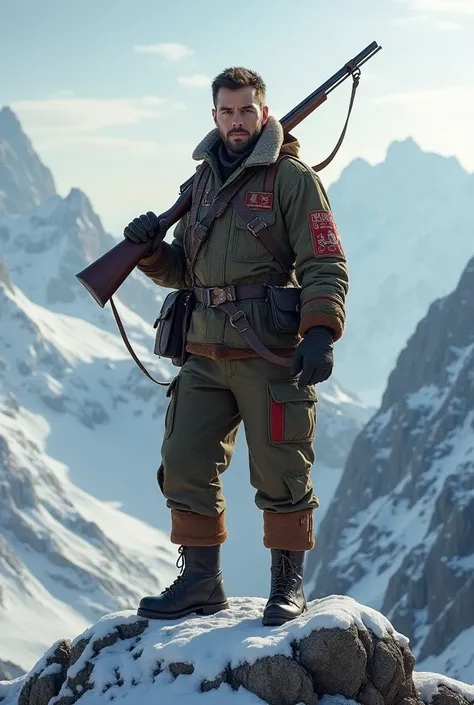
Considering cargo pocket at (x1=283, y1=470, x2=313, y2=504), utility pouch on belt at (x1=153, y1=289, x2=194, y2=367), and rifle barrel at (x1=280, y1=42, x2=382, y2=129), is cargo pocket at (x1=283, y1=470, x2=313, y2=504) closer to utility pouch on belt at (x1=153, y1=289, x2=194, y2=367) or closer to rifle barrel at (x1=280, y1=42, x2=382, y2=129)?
utility pouch on belt at (x1=153, y1=289, x2=194, y2=367)

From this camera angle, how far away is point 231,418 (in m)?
9.23

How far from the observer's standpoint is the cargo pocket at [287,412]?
8.63 meters

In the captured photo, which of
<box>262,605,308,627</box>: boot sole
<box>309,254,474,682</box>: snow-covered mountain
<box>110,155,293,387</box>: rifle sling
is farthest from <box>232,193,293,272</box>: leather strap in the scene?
<box>309,254,474,682</box>: snow-covered mountain

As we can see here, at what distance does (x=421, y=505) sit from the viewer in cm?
15825

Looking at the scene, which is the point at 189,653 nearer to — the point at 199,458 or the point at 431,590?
the point at 199,458

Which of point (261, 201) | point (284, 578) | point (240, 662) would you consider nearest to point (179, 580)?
point (284, 578)

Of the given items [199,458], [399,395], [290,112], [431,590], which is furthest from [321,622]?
[399,395]

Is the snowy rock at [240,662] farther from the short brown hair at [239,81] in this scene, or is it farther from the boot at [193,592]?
the short brown hair at [239,81]

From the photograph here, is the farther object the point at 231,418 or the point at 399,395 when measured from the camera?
the point at 399,395

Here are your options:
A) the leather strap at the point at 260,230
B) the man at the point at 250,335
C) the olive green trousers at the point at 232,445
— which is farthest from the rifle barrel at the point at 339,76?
the olive green trousers at the point at 232,445

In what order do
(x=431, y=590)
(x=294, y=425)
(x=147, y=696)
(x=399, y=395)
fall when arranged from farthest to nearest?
(x=399, y=395) < (x=431, y=590) < (x=294, y=425) < (x=147, y=696)

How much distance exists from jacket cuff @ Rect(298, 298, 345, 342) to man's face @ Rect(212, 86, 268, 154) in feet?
5.16

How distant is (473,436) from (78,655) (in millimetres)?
148436

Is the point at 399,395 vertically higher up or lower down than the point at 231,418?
higher up
